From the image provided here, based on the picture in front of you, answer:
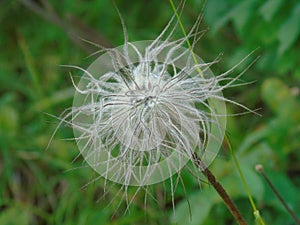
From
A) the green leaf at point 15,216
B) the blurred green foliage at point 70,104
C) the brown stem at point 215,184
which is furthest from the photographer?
the green leaf at point 15,216

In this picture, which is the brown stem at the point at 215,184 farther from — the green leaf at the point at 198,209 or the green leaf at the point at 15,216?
the green leaf at the point at 15,216

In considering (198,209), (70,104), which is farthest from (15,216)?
(198,209)

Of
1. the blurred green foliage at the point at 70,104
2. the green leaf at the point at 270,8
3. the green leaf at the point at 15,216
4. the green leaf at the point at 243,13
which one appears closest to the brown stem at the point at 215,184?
the blurred green foliage at the point at 70,104

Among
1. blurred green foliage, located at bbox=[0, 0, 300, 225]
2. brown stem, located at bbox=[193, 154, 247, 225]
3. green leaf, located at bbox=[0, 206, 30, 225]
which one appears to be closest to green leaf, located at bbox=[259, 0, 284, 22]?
blurred green foliage, located at bbox=[0, 0, 300, 225]

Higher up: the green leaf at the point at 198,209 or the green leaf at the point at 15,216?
the green leaf at the point at 15,216

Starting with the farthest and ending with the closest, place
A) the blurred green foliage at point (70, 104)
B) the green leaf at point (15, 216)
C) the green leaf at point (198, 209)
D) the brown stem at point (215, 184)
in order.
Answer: the green leaf at point (15, 216)
the blurred green foliage at point (70, 104)
the green leaf at point (198, 209)
the brown stem at point (215, 184)

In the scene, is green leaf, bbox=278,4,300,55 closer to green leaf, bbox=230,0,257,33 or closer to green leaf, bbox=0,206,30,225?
green leaf, bbox=230,0,257,33

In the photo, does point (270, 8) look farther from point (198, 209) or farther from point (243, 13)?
point (198, 209)

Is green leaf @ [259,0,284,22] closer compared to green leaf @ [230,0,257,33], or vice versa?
green leaf @ [259,0,284,22]

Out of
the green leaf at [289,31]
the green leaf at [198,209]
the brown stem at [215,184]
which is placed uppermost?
the green leaf at [289,31]
